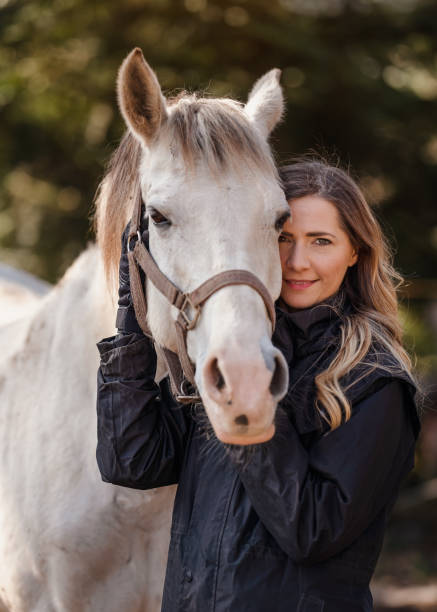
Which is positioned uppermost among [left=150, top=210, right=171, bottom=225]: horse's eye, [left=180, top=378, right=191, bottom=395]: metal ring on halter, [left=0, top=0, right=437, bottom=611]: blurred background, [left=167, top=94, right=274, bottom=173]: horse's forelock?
[left=167, top=94, right=274, bottom=173]: horse's forelock

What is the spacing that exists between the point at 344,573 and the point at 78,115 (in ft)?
12.7

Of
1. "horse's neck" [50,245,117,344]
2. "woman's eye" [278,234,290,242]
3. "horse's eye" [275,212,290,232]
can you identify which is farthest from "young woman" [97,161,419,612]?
"horse's neck" [50,245,117,344]

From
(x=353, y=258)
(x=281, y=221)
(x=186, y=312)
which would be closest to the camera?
(x=186, y=312)

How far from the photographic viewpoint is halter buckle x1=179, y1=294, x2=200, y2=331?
66.7 inches

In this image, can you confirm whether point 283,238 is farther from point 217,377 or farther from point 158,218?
point 217,377

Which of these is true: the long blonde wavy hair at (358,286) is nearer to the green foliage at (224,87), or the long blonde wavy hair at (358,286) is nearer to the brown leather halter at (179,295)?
the brown leather halter at (179,295)

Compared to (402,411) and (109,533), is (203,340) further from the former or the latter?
(109,533)

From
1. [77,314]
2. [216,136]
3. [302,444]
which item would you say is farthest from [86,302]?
[302,444]

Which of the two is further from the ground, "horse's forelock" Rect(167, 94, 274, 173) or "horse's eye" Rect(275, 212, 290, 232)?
"horse's forelock" Rect(167, 94, 274, 173)

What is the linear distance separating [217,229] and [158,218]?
21 centimetres

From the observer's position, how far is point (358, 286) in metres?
2.10

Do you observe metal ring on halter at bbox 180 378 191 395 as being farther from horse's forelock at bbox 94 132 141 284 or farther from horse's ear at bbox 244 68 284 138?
horse's ear at bbox 244 68 284 138

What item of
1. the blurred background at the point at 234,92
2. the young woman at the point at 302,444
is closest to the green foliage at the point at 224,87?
the blurred background at the point at 234,92

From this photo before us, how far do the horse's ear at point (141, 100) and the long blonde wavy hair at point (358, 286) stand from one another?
1.39 feet
